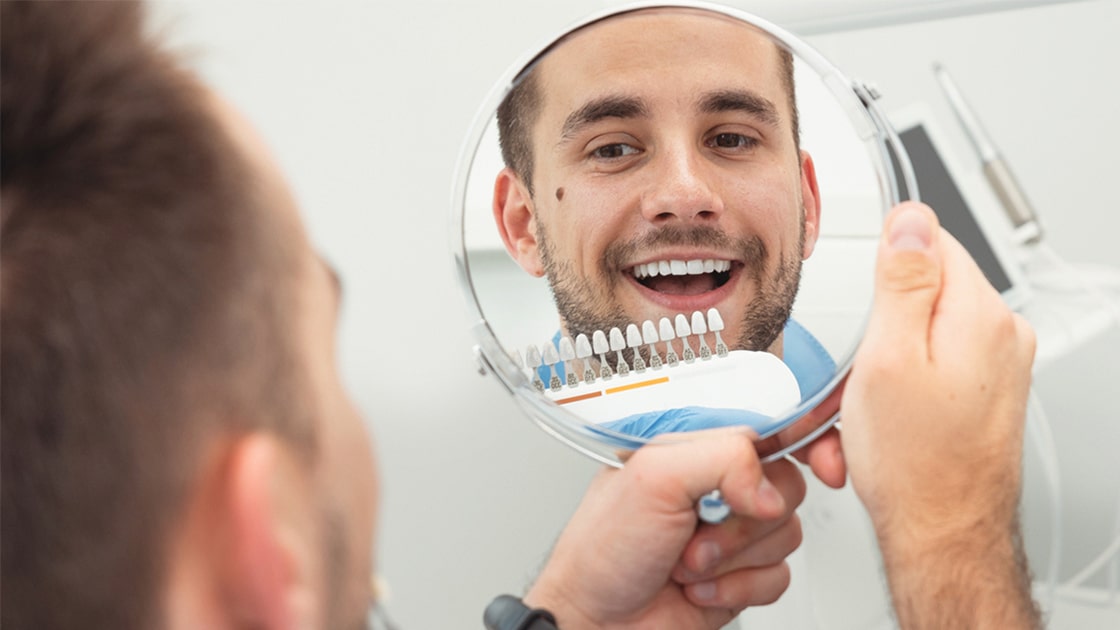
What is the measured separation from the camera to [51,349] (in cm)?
54

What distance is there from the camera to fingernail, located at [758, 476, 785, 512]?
34.3 inches

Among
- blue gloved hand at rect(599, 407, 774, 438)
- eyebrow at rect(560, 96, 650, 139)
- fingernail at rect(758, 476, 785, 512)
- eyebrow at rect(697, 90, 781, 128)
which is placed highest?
eyebrow at rect(560, 96, 650, 139)

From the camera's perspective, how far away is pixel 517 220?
966mm

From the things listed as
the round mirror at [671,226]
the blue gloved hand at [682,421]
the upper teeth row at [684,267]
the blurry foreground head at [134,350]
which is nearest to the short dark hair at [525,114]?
the round mirror at [671,226]

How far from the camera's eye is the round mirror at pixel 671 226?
0.90 m

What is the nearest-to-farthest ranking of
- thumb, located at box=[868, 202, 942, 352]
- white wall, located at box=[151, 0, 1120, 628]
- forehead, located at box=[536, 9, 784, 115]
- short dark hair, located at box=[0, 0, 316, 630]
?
short dark hair, located at box=[0, 0, 316, 630] → thumb, located at box=[868, 202, 942, 352] → forehead, located at box=[536, 9, 784, 115] → white wall, located at box=[151, 0, 1120, 628]

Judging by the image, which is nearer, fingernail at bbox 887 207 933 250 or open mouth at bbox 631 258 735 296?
Answer: fingernail at bbox 887 207 933 250

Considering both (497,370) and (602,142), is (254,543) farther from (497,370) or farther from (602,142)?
(602,142)

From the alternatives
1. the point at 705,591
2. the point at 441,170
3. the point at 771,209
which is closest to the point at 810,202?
Result: the point at 771,209

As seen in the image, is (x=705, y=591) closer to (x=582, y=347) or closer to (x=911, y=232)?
(x=582, y=347)

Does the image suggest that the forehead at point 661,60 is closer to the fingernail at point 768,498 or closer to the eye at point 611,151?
the eye at point 611,151

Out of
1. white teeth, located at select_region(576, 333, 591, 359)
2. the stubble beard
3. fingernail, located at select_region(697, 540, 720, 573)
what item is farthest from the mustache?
fingernail, located at select_region(697, 540, 720, 573)

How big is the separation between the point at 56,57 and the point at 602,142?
49 centimetres

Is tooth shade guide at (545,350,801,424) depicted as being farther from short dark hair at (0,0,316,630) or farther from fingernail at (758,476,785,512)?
short dark hair at (0,0,316,630)
